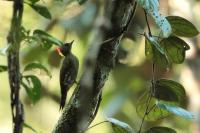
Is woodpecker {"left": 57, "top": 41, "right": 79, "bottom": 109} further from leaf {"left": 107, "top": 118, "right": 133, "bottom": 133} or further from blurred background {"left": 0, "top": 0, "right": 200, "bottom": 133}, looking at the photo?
blurred background {"left": 0, "top": 0, "right": 200, "bottom": 133}

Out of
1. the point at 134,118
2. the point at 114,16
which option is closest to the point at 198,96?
the point at 134,118

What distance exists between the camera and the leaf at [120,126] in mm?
932

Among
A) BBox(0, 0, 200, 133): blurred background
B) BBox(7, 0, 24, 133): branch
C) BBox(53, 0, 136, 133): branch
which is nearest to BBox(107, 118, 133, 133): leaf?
BBox(53, 0, 136, 133): branch

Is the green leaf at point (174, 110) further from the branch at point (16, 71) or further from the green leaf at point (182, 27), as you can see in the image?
the branch at point (16, 71)

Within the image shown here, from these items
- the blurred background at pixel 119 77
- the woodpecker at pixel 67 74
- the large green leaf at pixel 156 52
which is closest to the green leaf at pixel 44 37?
the woodpecker at pixel 67 74

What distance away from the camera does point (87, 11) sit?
2.51 m

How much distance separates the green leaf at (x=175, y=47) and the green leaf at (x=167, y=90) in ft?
0.14

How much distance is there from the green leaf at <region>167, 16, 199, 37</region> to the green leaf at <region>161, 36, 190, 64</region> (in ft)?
0.04

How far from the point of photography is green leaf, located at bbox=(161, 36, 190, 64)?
988 mm

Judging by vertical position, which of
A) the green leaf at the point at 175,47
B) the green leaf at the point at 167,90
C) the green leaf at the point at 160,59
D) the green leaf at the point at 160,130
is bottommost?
the green leaf at the point at 160,130

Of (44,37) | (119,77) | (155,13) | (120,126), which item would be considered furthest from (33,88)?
(119,77)

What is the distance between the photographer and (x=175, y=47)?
3.27ft

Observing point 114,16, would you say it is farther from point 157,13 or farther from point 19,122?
point 19,122

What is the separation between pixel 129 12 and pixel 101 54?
3.4 inches
